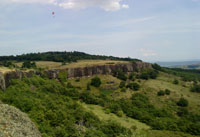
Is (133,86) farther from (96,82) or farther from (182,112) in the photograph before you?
(182,112)

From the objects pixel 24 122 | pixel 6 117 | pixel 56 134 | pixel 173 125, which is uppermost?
pixel 6 117

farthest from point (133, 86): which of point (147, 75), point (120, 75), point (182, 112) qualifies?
point (182, 112)

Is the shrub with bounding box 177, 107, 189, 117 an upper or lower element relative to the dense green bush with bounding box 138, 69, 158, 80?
lower

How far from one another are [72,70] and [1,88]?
181 feet

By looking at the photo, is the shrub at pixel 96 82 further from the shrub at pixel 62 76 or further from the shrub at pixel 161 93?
the shrub at pixel 161 93

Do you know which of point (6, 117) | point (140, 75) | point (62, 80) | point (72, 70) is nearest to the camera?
point (6, 117)

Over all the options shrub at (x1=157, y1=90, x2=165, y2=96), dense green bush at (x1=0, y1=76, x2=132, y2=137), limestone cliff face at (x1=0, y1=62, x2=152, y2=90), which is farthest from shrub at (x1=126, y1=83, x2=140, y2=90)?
dense green bush at (x1=0, y1=76, x2=132, y2=137)

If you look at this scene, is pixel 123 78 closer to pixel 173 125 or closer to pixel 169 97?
pixel 169 97

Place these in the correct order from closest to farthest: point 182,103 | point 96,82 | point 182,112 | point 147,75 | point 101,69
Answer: point 182,112, point 182,103, point 96,82, point 101,69, point 147,75

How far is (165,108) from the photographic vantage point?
6328 centimetres

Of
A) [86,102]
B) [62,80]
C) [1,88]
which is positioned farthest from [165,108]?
[1,88]

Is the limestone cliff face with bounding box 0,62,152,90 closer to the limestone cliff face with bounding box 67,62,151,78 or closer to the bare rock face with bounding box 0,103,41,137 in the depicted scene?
the limestone cliff face with bounding box 67,62,151,78

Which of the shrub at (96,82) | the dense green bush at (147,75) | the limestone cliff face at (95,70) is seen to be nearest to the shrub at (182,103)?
the dense green bush at (147,75)

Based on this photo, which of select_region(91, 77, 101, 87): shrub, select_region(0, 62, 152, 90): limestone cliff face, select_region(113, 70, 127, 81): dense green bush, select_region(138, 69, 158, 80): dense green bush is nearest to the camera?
select_region(0, 62, 152, 90): limestone cliff face
